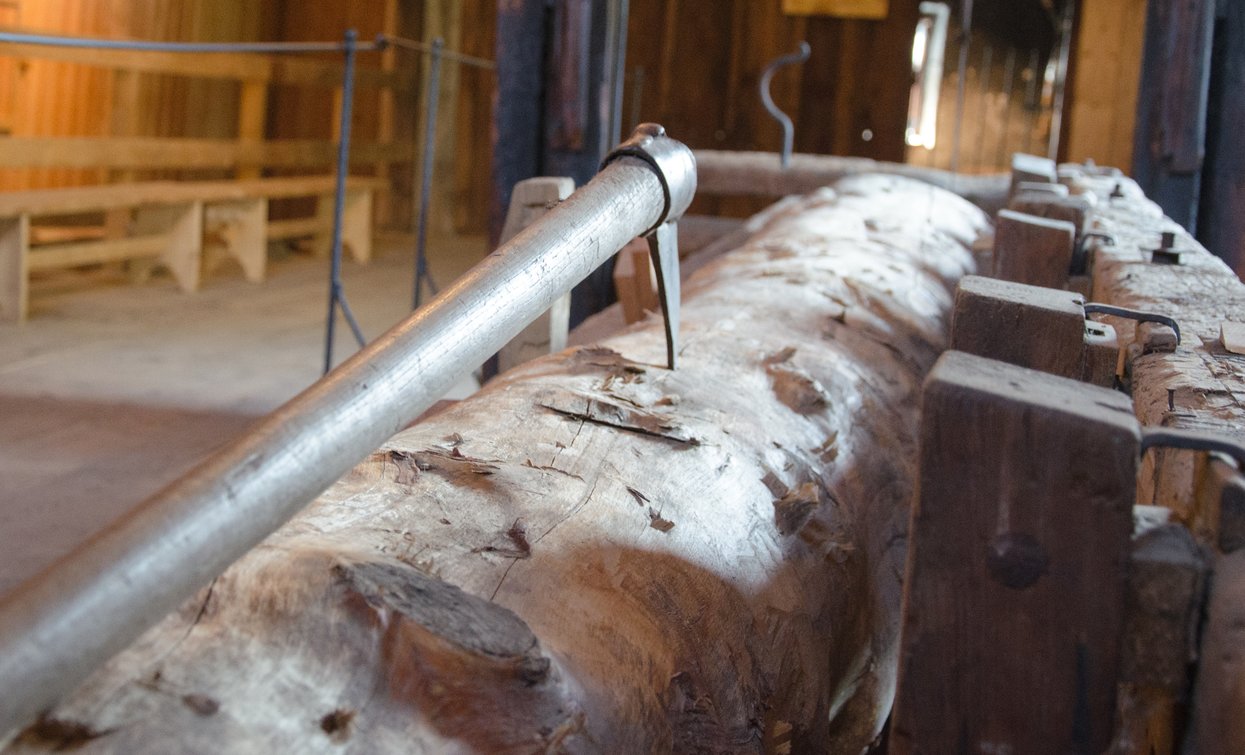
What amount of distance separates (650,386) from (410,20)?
27.2ft

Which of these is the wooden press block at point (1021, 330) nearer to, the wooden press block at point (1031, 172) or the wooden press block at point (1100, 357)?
the wooden press block at point (1100, 357)

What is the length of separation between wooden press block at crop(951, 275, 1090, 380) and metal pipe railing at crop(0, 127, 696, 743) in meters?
0.48

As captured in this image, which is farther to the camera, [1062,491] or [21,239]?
[21,239]

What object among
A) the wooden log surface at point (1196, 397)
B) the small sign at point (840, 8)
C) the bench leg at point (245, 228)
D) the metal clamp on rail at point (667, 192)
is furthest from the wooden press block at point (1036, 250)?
the small sign at point (840, 8)

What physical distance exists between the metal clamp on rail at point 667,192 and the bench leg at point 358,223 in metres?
6.49

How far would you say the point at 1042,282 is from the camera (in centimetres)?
237

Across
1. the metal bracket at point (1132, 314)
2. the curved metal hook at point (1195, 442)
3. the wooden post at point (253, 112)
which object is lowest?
the curved metal hook at point (1195, 442)

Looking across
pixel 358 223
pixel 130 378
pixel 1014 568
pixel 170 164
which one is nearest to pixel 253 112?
pixel 358 223

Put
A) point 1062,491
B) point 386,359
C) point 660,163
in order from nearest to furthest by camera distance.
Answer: point 1062,491 < point 386,359 < point 660,163

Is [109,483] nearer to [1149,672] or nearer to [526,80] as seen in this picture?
[526,80]

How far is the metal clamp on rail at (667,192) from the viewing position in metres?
1.90

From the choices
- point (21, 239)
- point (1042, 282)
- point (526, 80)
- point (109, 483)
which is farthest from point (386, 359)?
point (21, 239)

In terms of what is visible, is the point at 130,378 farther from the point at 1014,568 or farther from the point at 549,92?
the point at 1014,568

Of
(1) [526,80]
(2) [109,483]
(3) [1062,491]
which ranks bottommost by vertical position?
(2) [109,483]
